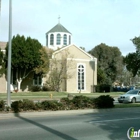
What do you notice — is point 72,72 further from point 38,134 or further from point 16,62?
point 38,134

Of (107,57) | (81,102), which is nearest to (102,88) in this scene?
(107,57)

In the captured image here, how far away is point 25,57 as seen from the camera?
133 ft

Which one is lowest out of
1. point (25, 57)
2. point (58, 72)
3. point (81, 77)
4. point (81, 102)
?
point (81, 102)

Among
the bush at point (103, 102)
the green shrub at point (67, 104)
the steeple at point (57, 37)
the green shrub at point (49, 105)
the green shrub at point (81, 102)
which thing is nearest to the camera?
the green shrub at point (49, 105)

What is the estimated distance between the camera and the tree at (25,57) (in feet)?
133

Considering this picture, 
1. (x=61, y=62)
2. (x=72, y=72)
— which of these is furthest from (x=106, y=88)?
(x=61, y=62)

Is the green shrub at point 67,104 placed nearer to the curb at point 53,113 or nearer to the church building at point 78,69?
the curb at point 53,113

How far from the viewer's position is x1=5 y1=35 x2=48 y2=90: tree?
133ft

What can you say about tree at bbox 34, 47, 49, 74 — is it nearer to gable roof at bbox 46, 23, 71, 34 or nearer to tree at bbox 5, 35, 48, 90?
tree at bbox 5, 35, 48, 90

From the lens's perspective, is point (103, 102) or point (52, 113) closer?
point (52, 113)

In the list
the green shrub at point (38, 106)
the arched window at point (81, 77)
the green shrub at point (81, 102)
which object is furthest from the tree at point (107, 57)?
the green shrub at point (38, 106)

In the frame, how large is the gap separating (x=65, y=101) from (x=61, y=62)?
83.7ft

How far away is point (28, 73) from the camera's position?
43500mm

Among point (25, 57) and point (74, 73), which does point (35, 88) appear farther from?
point (74, 73)
